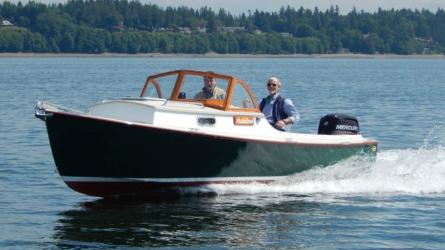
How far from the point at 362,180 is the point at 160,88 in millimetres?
3938

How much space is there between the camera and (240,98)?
1709 cm

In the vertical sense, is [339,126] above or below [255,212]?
above

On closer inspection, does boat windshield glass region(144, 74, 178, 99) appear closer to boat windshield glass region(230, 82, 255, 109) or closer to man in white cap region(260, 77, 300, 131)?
boat windshield glass region(230, 82, 255, 109)

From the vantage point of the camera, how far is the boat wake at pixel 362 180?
1777cm

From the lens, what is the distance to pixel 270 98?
1802 cm

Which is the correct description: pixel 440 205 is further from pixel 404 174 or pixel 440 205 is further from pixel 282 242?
pixel 282 242

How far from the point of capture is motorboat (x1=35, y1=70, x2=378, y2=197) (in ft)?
52.6

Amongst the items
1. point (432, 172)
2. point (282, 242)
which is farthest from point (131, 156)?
point (432, 172)

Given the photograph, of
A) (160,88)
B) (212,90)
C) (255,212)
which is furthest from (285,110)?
(255,212)

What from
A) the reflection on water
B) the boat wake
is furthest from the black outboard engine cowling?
the reflection on water

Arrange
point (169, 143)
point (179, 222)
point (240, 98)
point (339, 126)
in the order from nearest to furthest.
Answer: point (179, 222)
point (169, 143)
point (240, 98)
point (339, 126)

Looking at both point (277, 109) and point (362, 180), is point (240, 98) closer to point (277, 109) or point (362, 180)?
point (277, 109)

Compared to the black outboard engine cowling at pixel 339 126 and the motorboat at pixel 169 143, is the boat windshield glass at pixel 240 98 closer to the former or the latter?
the motorboat at pixel 169 143

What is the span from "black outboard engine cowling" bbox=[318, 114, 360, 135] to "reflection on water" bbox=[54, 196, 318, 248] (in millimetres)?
1848
